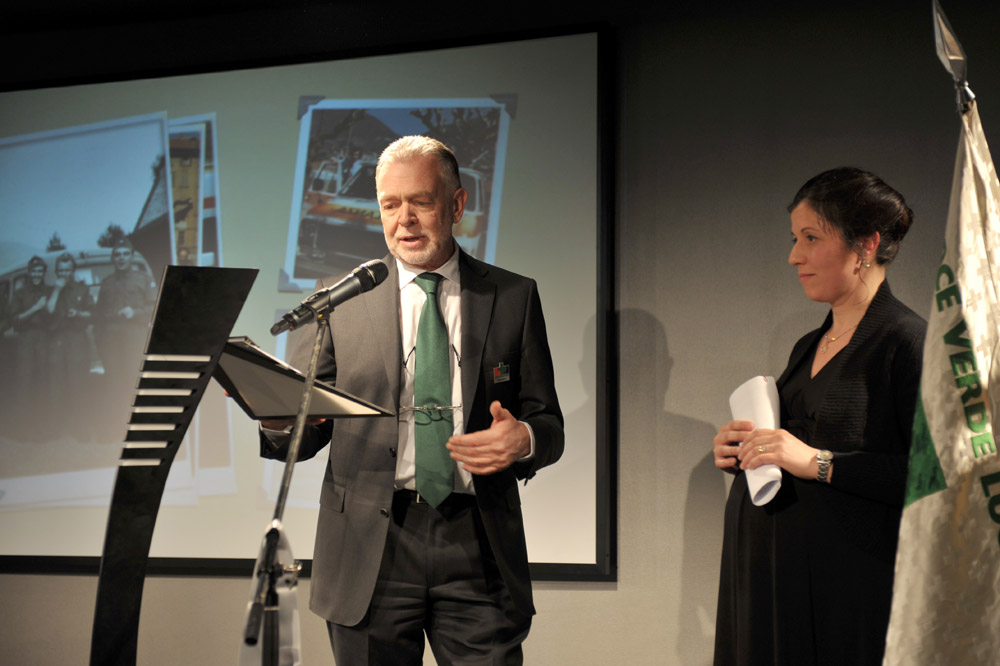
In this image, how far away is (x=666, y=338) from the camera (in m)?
3.10

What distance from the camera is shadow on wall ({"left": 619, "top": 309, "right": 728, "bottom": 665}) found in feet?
9.96

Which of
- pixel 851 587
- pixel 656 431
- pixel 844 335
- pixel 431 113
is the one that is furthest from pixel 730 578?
pixel 431 113

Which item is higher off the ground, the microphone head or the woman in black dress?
the microphone head

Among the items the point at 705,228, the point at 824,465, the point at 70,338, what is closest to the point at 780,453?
the point at 824,465

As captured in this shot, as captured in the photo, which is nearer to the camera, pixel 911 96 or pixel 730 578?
pixel 730 578

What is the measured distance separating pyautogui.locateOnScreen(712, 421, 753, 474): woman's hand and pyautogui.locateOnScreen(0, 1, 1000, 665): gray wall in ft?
2.87

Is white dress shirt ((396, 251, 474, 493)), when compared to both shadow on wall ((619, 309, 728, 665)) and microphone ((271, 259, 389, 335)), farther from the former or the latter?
shadow on wall ((619, 309, 728, 665))

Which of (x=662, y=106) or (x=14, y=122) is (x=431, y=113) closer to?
(x=662, y=106)

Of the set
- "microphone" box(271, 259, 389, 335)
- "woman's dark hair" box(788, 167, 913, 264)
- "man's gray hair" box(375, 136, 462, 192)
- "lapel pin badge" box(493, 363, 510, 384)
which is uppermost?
"man's gray hair" box(375, 136, 462, 192)

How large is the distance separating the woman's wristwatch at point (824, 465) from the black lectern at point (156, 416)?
4.36 feet

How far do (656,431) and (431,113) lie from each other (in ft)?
4.99

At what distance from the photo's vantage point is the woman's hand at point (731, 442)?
2.14m

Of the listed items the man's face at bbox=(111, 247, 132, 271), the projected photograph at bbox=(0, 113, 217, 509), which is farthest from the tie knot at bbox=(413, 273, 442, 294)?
Result: the man's face at bbox=(111, 247, 132, 271)

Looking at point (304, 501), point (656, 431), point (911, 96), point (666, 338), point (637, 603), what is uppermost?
point (911, 96)
